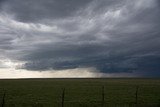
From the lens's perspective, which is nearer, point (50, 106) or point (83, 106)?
point (50, 106)

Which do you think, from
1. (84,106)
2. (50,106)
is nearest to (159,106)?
(84,106)

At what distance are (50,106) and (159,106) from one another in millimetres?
10963

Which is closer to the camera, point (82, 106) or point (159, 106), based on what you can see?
point (159, 106)

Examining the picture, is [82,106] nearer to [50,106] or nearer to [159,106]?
[50,106]

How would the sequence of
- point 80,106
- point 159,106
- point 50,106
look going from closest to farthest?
point 159,106, point 50,106, point 80,106

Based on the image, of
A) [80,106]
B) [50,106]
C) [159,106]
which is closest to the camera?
[159,106]

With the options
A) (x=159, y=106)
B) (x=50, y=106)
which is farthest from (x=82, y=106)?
(x=159, y=106)

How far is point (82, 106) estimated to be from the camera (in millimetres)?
27500

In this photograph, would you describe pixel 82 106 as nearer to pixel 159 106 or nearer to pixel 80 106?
pixel 80 106

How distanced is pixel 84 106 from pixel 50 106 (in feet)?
13.6

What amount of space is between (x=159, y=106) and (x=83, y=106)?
840 cm

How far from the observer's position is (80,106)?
27.3m

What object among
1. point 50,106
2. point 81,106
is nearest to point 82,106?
point 81,106

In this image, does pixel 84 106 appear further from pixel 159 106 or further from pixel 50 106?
pixel 159 106
